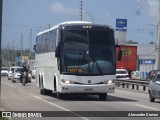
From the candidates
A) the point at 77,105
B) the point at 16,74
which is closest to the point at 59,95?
the point at 77,105

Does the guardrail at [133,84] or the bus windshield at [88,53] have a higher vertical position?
the bus windshield at [88,53]

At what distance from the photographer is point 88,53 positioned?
2584 centimetres

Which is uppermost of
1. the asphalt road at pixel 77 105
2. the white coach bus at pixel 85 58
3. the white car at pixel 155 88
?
the white coach bus at pixel 85 58

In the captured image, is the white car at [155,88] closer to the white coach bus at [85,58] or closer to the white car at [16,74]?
the white coach bus at [85,58]

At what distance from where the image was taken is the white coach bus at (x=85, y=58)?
84.2ft

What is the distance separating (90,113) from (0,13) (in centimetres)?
651

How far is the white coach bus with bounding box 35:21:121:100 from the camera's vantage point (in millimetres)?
25672

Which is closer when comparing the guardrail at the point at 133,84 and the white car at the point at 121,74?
the guardrail at the point at 133,84

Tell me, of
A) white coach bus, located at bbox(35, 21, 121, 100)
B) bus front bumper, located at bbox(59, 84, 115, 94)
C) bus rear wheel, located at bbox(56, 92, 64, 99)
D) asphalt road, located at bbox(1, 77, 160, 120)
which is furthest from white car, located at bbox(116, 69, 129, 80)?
bus front bumper, located at bbox(59, 84, 115, 94)

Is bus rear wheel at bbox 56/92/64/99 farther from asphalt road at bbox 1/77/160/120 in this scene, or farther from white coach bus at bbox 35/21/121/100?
white coach bus at bbox 35/21/121/100

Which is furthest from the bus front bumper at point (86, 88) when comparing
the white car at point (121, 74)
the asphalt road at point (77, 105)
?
the white car at point (121, 74)

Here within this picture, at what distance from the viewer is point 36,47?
3619cm

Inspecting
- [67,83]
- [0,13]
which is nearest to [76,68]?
[67,83]

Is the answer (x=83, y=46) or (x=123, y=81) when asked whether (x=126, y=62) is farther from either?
(x=83, y=46)
